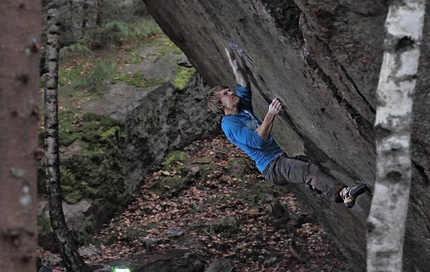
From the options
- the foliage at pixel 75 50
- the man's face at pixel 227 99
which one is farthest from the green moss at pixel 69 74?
the man's face at pixel 227 99

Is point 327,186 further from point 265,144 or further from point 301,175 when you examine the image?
point 265,144

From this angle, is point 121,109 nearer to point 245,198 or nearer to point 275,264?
point 245,198

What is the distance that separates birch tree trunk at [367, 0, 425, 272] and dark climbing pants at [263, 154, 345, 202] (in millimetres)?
2938

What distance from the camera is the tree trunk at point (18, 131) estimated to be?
3.16 meters

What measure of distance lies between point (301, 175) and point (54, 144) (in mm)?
5500

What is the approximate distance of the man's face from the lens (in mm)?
7504

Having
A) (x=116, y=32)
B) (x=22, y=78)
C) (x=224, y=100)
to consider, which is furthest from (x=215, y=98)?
(x=116, y=32)

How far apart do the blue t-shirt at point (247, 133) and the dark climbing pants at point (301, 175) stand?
0.14m

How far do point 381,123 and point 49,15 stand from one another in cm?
843

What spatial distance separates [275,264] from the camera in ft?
42.2

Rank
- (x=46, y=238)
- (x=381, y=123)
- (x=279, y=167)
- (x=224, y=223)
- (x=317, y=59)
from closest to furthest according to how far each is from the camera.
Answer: (x=381, y=123), (x=317, y=59), (x=279, y=167), (x=46, y=238), (x=224, y=223)

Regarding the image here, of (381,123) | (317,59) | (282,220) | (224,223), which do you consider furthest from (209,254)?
(381,123)

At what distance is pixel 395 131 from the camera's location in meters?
4.07

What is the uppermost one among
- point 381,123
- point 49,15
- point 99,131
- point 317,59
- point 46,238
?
point 49,15
